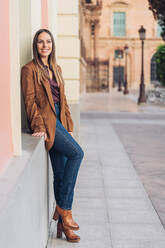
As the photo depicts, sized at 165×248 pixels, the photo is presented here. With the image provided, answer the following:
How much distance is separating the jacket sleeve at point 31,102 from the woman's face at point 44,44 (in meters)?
0.28

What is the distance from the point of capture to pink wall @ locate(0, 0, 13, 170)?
2.47 m

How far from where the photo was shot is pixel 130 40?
61.9 meters

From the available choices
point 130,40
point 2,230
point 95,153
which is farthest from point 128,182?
point 130,40

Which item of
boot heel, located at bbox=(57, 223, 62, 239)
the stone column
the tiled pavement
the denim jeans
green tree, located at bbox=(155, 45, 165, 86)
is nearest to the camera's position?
the denim jeans

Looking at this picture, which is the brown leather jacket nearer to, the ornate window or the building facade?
the building facade

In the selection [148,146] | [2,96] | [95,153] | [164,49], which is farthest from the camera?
[164,49]

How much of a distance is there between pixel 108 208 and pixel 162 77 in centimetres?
3866

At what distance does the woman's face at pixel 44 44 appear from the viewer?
12.2ft

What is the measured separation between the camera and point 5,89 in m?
2.61

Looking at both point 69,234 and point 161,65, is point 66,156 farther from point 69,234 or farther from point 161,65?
point 161,65

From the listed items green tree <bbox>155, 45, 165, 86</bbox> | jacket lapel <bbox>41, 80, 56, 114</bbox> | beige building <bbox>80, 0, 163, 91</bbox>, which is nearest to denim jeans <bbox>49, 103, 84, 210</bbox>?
jacket lapel <bbox>41, 80, 56, 114</bbox>

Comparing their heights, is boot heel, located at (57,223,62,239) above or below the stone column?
below

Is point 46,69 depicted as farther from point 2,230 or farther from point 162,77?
point 162,77

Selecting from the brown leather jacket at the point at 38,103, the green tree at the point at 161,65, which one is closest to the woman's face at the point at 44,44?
the brown leather jacket at the point at 38,103
